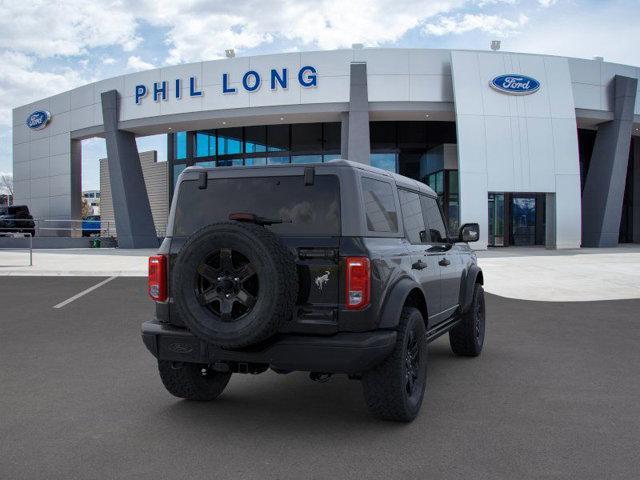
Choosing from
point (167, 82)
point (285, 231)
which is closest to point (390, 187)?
point (285, 231)

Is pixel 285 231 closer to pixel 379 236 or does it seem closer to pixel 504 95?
pixel 379 236

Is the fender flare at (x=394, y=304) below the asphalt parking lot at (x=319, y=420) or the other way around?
the other way around

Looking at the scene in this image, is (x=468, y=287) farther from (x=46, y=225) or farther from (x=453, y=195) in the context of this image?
(x=46, y=225)

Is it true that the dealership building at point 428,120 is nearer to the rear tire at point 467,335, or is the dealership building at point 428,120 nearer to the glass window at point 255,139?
the glass window at point 255,139

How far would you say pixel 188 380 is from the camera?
4848 mm

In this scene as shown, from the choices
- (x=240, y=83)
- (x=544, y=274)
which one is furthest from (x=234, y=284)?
(x=240, y=83)

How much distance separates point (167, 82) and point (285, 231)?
28.1m

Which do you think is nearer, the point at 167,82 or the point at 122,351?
the point at 122,351

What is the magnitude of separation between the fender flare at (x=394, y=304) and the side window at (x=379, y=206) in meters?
0.46

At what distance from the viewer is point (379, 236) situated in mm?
4484

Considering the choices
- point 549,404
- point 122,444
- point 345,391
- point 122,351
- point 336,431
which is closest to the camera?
point 122,444

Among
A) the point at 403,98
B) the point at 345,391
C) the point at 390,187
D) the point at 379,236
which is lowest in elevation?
the point at 345,391

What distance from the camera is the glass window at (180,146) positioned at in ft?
126

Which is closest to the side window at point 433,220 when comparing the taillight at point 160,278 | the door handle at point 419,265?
the door handle at point 419,265
